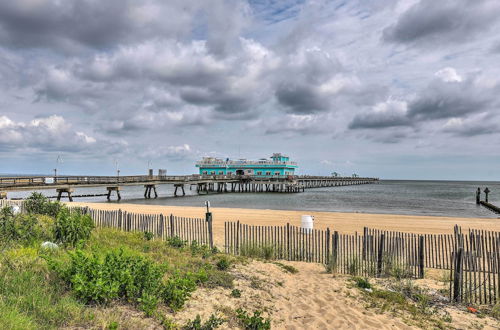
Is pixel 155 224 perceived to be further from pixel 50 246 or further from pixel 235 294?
pixel 235 294

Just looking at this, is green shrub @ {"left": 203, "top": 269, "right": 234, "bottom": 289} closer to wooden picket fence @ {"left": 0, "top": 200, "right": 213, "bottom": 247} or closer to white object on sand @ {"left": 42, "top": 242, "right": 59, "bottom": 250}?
white object on sand @ {"left": 42, "top": 242, "right": 59, "bottom": 250}

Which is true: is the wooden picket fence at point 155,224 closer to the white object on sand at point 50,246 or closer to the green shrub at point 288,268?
the green shrub at point 288,268

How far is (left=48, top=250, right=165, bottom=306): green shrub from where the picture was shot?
18.5 ft

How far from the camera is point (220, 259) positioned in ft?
33.4

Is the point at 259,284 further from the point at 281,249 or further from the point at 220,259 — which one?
the point at 281,249

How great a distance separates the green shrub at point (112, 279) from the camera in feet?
18.5

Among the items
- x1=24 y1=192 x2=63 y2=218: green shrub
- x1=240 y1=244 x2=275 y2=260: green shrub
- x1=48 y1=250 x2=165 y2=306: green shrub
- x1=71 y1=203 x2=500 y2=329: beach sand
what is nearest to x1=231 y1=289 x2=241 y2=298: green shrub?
x1=71 y1=203 x2=500 y2=329: beach sand

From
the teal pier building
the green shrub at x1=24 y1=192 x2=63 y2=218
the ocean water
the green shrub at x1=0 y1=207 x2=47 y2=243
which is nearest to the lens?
the green shrub at x1=0 y1=207 x2=47 y2=243

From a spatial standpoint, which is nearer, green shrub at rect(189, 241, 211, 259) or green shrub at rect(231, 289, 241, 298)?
green shrub at rect(231, 289, 241, 298)

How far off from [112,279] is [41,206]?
1257 cm

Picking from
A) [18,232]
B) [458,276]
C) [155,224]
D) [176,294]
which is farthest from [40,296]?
[155,224]

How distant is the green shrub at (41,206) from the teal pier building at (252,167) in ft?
220

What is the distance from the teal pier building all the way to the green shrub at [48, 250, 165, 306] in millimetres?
76496

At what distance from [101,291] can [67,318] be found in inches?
28.0
